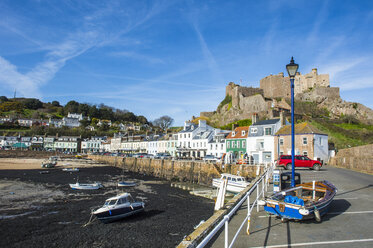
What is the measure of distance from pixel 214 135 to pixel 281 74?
53.4 meters

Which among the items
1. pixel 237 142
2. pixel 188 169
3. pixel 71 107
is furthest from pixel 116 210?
pixel 71 107

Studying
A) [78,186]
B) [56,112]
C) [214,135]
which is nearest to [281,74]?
[214,135]

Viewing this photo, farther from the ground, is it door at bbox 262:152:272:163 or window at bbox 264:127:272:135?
window at bbox 264:127:272:135

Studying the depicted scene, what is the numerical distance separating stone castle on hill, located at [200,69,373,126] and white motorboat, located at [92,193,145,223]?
55.7m

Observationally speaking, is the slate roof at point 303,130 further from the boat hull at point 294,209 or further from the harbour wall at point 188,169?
the boat hull at point 294,209

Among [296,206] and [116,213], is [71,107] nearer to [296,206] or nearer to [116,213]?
[116,213]

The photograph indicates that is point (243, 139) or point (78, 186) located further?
point (243, 139)

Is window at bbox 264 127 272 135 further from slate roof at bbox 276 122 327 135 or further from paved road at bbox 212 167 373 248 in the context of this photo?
paved road at bbox 212 167 373 248

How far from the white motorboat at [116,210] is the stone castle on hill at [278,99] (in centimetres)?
5571

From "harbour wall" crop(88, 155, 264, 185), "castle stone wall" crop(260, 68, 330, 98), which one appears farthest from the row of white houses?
"castle stone wall" crop(260, 68, 330, 98)

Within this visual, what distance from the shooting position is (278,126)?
1667 inches

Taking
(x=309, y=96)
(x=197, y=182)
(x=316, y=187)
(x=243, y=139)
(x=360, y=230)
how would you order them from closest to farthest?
(x=360, y=230)
(x=316, y=187)
(x=197, y=182)
(x=243, y=139)
(x=309, y=96)

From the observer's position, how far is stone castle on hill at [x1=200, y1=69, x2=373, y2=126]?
7144cm

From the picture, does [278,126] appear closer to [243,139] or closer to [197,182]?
[243,139]
